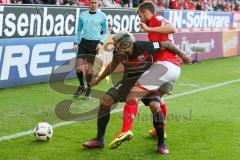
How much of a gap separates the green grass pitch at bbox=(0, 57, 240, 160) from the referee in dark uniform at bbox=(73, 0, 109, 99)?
1.96 feet

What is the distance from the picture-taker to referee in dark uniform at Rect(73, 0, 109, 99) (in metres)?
9.27

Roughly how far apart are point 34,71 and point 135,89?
5832mm

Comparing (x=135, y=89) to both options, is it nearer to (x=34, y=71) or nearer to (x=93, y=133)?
(x=93, y=133)

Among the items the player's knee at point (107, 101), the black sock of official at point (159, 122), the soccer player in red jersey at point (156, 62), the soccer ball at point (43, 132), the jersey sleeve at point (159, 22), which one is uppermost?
the jersey sleeve at point (159, 22)

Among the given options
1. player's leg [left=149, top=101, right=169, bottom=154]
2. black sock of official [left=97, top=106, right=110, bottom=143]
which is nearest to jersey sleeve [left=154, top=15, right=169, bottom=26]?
player's leg [left=149, top=101, right=169, bottom=154]

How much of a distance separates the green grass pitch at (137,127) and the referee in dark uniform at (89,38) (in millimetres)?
599

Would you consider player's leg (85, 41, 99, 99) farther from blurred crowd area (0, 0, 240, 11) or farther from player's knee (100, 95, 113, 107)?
player's knee (100, 95, 113, 107)

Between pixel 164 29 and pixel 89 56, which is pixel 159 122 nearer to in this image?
pixel 164 29

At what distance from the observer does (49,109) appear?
8.18 m

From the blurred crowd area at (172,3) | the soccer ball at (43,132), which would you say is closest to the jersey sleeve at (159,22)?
the soccer ball at (43,132)

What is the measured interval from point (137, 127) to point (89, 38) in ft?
9.67

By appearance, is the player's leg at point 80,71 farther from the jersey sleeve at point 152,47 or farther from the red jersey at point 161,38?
the jersey sleeve at point 152,47

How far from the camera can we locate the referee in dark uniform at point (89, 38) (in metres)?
9.27

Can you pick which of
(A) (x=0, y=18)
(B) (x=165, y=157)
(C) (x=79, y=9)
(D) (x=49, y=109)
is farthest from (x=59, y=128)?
(C) (x=79, y=9)
